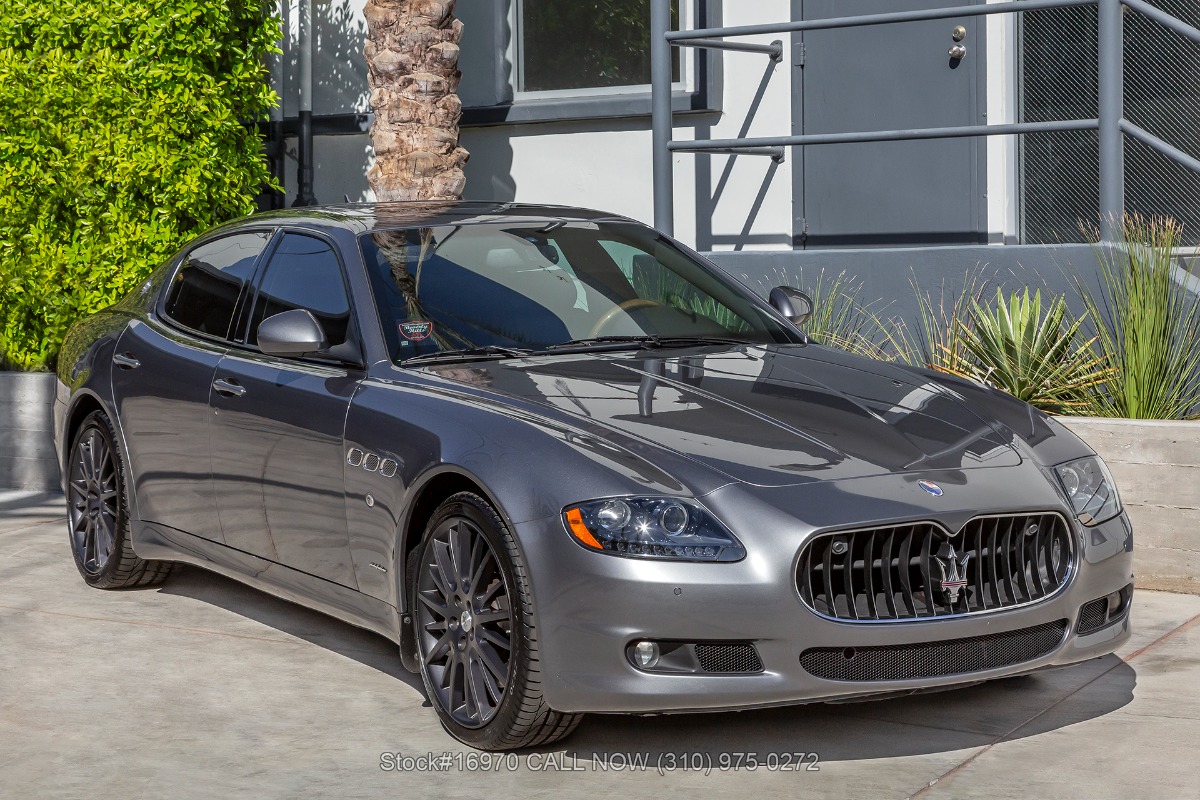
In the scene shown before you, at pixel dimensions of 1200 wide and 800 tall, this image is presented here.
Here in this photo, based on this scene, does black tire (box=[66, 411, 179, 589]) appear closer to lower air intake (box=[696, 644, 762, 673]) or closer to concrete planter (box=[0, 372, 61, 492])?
concrete planter (box=[0, 372, 61, 492])

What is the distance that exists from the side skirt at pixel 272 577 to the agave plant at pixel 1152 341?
142 inches

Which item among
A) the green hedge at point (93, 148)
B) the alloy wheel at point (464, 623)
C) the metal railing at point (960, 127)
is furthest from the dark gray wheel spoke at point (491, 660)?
the green hedge at point (93, 148)

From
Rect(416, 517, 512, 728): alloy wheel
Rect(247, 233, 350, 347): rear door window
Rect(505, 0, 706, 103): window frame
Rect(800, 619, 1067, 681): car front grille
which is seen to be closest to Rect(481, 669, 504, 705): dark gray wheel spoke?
Rect(416, 517, 512, 728): alloy wheel

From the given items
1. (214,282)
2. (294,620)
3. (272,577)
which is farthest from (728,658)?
(214,282)

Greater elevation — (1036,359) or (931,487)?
(1036,359)

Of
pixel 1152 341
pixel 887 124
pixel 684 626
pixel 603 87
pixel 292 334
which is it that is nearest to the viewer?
pixel 684 626

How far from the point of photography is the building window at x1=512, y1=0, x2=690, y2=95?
1120 centimetres

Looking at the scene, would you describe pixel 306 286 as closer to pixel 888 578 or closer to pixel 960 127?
pixel 888 578

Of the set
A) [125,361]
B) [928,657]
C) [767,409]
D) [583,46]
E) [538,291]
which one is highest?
[583,46]

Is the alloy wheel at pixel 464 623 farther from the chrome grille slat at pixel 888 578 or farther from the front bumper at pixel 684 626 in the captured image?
the chrome grille slat at pixel 888 578

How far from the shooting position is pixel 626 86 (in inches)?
443

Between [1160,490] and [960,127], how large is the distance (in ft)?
9.08

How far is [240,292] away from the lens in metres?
6.29

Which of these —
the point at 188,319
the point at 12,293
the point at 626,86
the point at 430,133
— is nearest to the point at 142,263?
the point at 12,293
